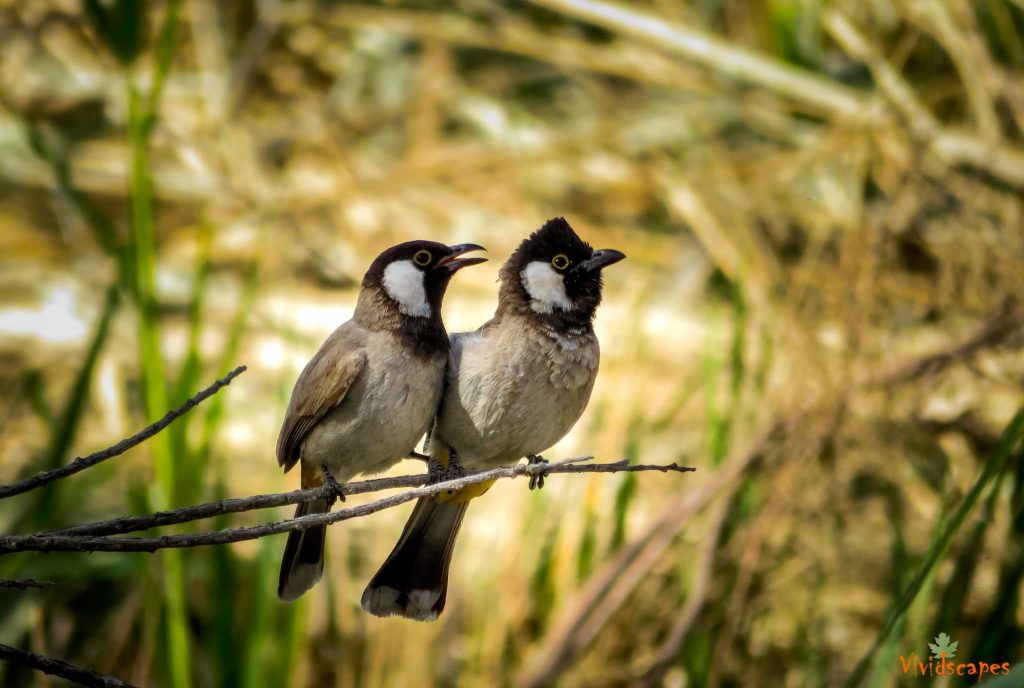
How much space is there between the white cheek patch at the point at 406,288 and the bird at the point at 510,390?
0.18 m

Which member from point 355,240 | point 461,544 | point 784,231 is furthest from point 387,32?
point 461,544

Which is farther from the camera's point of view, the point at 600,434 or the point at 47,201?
the point at 47,201

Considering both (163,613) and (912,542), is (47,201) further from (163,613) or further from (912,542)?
(912,542)

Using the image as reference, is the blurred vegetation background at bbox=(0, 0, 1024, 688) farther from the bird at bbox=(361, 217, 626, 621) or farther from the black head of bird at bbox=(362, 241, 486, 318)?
the black head of bird at bbox=(362, 241, 486, 318)

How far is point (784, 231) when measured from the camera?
750cm

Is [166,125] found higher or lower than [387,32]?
lower

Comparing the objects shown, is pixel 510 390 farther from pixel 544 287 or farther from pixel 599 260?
pixel 599 260

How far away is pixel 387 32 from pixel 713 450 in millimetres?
5724

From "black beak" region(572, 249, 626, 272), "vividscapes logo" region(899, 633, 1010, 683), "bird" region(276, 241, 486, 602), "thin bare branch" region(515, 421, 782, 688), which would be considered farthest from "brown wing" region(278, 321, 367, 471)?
"thin bare branch" region(515, 421, 782, 688)

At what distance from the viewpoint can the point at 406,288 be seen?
246 cm

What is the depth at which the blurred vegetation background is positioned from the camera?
4.64 m

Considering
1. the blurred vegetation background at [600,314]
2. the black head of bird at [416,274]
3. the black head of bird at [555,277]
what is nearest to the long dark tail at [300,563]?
the black head of bird at [416,274]

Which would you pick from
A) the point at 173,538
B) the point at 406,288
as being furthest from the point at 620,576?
the point at 173,538

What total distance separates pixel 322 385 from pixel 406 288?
33cm
